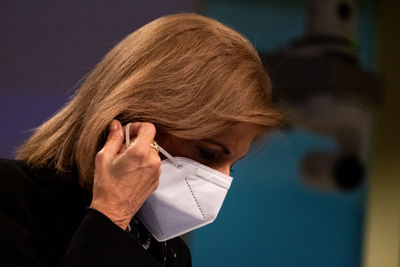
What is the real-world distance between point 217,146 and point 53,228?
363 millimetres

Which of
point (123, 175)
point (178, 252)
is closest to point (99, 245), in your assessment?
point (123, 175)

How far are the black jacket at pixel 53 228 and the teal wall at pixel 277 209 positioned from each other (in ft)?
2.60

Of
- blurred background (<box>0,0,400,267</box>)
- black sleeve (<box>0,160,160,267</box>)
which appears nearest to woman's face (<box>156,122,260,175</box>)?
black sleeve (<box>0,160,160,267</box>)

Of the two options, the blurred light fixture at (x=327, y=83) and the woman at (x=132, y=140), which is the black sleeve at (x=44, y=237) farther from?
the blurred light fixture at (x=327, y=83)

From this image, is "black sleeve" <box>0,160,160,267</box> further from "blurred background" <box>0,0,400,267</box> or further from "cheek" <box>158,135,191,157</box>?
"blurred background" <box>0,0,400,267</box>

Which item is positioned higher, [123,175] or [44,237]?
[123,175]

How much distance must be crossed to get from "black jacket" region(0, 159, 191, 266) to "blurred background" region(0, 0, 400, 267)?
64cm

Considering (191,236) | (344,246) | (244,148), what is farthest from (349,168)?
(244,148)

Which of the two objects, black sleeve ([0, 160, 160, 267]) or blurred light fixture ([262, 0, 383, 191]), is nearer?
black sleeve ([0, 160, 160, 267])

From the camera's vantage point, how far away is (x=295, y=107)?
1842 millimetres

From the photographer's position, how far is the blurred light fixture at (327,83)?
1808mm

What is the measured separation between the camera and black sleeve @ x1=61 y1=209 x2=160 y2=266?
0.87 metres

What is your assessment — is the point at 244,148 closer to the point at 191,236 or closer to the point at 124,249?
the point at 124,249

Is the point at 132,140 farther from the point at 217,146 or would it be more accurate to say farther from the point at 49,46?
the point at 49,46
